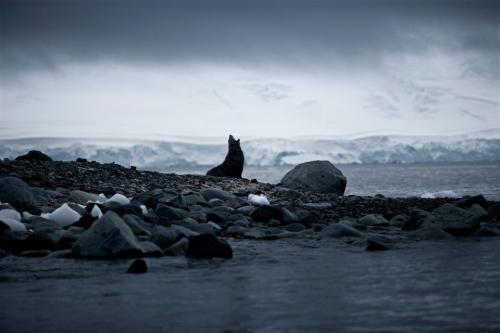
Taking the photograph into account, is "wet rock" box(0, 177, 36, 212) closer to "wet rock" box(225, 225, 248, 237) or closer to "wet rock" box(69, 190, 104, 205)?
"wet rock" box(69, 190, 104, 205)

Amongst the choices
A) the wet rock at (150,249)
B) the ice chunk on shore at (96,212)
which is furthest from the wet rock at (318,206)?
the wet rock at (150,249)

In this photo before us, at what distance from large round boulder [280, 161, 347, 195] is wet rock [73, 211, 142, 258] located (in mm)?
15230

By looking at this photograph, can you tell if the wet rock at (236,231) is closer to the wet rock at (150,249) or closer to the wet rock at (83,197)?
the wet rock at (150,249)

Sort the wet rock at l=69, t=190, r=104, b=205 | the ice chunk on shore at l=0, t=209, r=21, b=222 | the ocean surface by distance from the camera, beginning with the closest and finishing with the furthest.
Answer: the ice chunk on shore at l=0, t=209, r=21, b=222
the wet rock at l=69, t=190, r=104, b=205
the ocean surface

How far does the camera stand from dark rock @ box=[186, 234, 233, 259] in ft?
30.4

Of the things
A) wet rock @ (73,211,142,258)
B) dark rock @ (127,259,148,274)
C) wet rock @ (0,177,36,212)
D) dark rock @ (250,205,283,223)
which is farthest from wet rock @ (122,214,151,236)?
dark rock @ (250,205,283,223)

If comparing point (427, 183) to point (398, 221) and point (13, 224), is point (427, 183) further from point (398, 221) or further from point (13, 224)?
point (13, 224)

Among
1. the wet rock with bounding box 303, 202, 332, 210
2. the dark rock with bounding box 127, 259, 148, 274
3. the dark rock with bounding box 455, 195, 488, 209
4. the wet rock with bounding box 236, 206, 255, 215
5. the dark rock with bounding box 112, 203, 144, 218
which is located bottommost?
the dark rock with bounding box 127, 259, 148, 274

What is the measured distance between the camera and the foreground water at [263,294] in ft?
18.0

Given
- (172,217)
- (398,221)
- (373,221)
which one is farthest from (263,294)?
(398,221)

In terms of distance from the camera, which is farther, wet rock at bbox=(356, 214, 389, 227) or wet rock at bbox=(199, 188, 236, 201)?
wet rock at bbox=(199, 188, 236, 201)

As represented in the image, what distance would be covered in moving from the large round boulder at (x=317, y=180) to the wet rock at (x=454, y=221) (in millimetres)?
11147

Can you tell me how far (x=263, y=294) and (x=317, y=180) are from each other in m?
17.9

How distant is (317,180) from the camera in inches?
965
